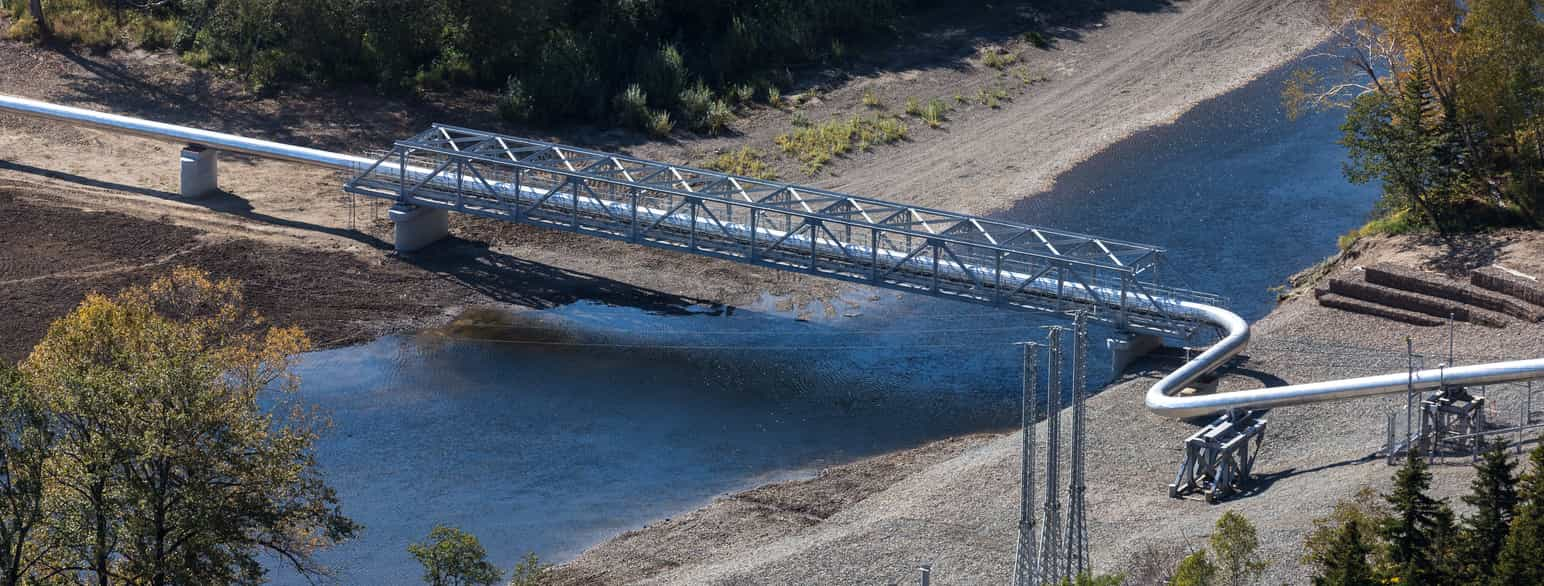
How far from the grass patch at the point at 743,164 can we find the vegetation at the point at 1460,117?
19.3 metres

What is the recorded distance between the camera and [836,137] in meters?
66.9

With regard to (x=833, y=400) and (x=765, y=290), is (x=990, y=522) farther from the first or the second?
(x=765, y=290)

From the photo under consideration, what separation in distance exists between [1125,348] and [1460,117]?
46.1 ft

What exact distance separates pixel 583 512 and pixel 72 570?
13833mm

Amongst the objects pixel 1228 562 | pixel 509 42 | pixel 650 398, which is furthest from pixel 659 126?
pixel 1228 562

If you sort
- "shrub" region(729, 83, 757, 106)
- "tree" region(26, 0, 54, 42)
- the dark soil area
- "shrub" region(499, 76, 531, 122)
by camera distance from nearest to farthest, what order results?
the dark soil area < "shrub" region(499, 76, 531, 122) < "shrub" region(729, 83, 757, 106) < "tree" region(26, 0, 54, 42)

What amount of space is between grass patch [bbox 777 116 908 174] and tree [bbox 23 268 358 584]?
34249 millimetres

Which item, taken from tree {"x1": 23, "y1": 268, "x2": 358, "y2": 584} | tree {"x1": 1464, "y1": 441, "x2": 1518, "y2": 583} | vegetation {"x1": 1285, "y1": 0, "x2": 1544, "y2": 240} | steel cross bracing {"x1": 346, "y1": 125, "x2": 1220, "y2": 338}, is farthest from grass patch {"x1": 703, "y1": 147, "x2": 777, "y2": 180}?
tree {"x1": 1464, "y1": 441, "x2": 1518, "y2": 583}

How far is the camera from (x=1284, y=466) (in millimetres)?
40750

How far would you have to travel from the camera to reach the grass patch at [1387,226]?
5488 centimetres

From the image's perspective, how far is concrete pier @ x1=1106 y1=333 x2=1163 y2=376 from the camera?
47688 mm

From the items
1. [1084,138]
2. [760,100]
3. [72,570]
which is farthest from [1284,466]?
[760,100]

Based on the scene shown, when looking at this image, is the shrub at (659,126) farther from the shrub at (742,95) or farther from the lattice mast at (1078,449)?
→ the lattice mast at (1078,449)

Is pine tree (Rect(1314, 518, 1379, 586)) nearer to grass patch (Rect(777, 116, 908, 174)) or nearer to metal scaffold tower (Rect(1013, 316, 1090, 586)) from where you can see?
metal scaffold tower (Rect(1013, 316, 1090, 586))
